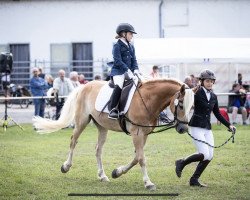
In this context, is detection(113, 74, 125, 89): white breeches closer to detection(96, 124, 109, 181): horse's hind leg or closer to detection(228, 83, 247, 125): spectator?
detection(96, 124, 109, 181): horse's hind leg

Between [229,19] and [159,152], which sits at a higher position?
[229,19]

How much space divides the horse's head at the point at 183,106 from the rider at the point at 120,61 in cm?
126

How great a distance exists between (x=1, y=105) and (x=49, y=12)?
20.0 ft

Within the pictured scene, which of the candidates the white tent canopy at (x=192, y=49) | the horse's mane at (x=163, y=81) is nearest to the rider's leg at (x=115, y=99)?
the horse's mane at (x=163, y=81)

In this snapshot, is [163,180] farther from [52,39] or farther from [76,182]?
[52,39]

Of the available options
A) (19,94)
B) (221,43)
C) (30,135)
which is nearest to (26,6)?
(19,94)

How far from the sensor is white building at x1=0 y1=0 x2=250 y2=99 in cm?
3409

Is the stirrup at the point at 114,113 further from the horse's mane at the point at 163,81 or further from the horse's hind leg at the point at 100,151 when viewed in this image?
the horse's hind leg at the point at 100,151

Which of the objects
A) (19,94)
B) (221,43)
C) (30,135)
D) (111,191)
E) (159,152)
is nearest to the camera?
(111,191)

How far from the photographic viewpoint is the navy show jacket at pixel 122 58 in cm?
1063

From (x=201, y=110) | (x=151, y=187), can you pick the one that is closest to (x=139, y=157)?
(x=151, y=187)

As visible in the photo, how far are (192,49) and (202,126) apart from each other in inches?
577

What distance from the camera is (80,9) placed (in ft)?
114

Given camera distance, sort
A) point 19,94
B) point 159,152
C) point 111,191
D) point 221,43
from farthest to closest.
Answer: point 19,94
point 221,43
point 159,152
point 111,191
